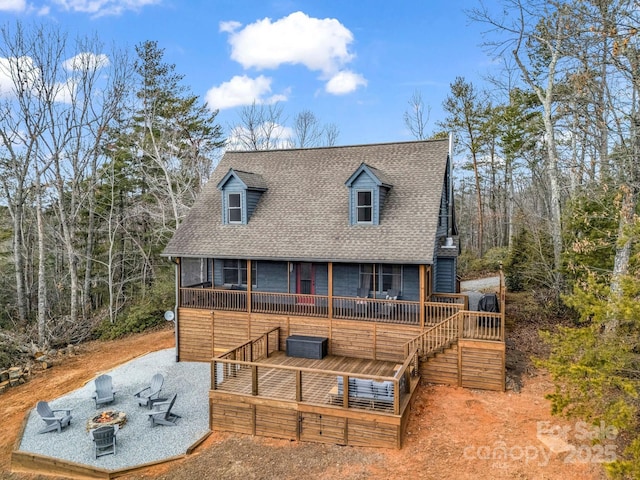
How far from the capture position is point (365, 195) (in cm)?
1411

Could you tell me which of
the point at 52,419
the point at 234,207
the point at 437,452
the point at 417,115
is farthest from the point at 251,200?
the point at 417,115

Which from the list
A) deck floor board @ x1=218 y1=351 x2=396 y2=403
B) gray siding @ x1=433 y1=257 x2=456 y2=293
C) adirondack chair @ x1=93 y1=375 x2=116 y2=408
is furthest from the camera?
gray siding @ x1=433 y1=257 x2=456 y2=293

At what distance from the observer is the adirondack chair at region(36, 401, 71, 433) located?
1036 cm

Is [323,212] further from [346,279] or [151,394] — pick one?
[151,394]

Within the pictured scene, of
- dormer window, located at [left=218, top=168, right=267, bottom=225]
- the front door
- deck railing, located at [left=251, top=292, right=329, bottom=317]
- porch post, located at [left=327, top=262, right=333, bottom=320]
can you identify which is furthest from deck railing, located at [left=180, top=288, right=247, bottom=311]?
porch post, located at [left=327, top=262, right=333, bottom=320]

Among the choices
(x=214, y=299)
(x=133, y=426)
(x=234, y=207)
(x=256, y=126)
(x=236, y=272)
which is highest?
(x=256, y=126)

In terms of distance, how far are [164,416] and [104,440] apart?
61.9 inches

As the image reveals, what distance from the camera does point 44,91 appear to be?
1994 centimetres

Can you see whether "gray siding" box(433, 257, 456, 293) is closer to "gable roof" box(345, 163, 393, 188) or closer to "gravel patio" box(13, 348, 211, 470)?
"gable roof" box(345, 163, 393, 188)

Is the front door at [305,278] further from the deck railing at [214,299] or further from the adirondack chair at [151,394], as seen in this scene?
the adirondack chair at [151,394]

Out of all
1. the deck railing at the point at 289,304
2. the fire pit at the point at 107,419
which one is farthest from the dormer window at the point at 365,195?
the fire pit at the point at 107,419

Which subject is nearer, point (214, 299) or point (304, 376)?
point (304, 376)

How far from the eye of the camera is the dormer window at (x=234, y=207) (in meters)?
15.6

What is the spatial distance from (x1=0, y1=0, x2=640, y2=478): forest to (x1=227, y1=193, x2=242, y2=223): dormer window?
742 cm
